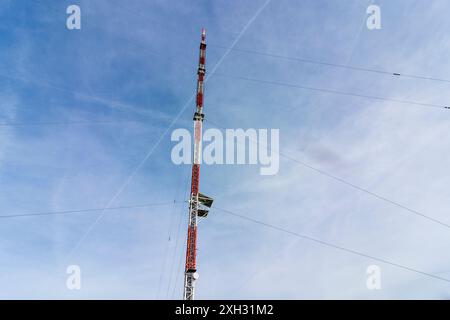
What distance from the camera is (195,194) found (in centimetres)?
7119

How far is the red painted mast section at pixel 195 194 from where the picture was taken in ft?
219

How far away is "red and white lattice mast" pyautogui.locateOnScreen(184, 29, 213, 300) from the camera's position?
219 feet

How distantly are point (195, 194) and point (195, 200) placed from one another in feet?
3.87

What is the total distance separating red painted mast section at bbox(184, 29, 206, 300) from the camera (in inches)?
2628

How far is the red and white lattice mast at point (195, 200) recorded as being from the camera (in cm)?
6681

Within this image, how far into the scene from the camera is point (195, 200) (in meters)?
70.9

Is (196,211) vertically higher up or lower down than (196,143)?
lower down

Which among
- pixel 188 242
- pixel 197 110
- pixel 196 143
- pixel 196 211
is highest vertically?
pixel 197 110
